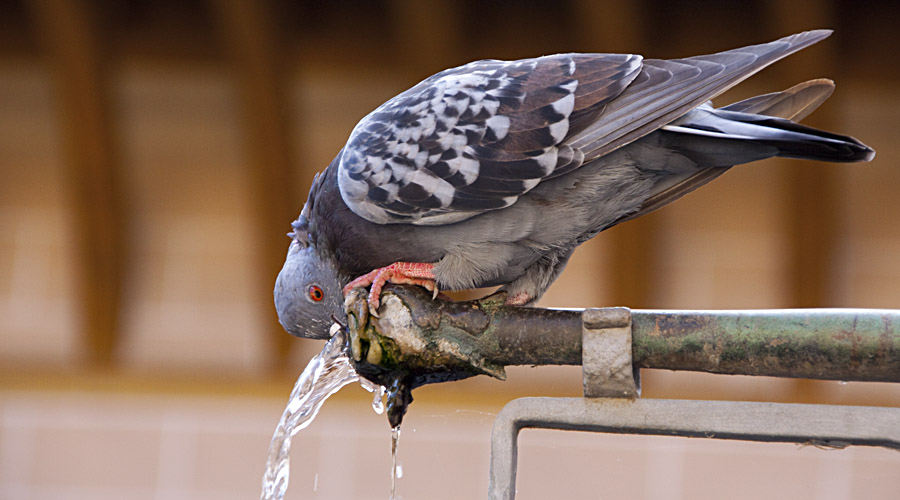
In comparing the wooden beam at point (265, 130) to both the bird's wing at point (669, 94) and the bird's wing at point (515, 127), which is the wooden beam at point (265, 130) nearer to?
the bird's wing at point (515, 127)

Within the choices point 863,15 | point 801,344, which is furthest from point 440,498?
point 863,15

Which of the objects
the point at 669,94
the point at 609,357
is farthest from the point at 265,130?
the point at 609,357

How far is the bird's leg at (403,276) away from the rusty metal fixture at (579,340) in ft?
0.32

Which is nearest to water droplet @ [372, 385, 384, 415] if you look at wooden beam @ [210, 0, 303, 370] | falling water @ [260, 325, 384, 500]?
falling water @ [260, 325, 384, 500]

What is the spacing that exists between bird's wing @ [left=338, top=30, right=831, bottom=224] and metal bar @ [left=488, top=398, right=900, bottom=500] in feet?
1.84

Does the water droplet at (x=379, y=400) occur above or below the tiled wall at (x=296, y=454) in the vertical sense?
above

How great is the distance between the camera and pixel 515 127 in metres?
2.05

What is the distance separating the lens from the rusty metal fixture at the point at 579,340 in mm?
1587

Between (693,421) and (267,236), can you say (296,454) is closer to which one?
(267,236)

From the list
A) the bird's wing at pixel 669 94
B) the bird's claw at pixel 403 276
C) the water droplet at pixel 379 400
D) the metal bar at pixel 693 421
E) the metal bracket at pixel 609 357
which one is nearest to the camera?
the metal bar at pixel 693 421

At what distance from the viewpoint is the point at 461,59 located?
13.4ft

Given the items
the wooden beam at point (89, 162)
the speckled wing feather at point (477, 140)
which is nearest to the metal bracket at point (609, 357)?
the speckled wing feather at point (477, 140)

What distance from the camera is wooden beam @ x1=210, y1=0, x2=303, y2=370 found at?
153 inches

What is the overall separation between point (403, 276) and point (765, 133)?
0.93 metres
